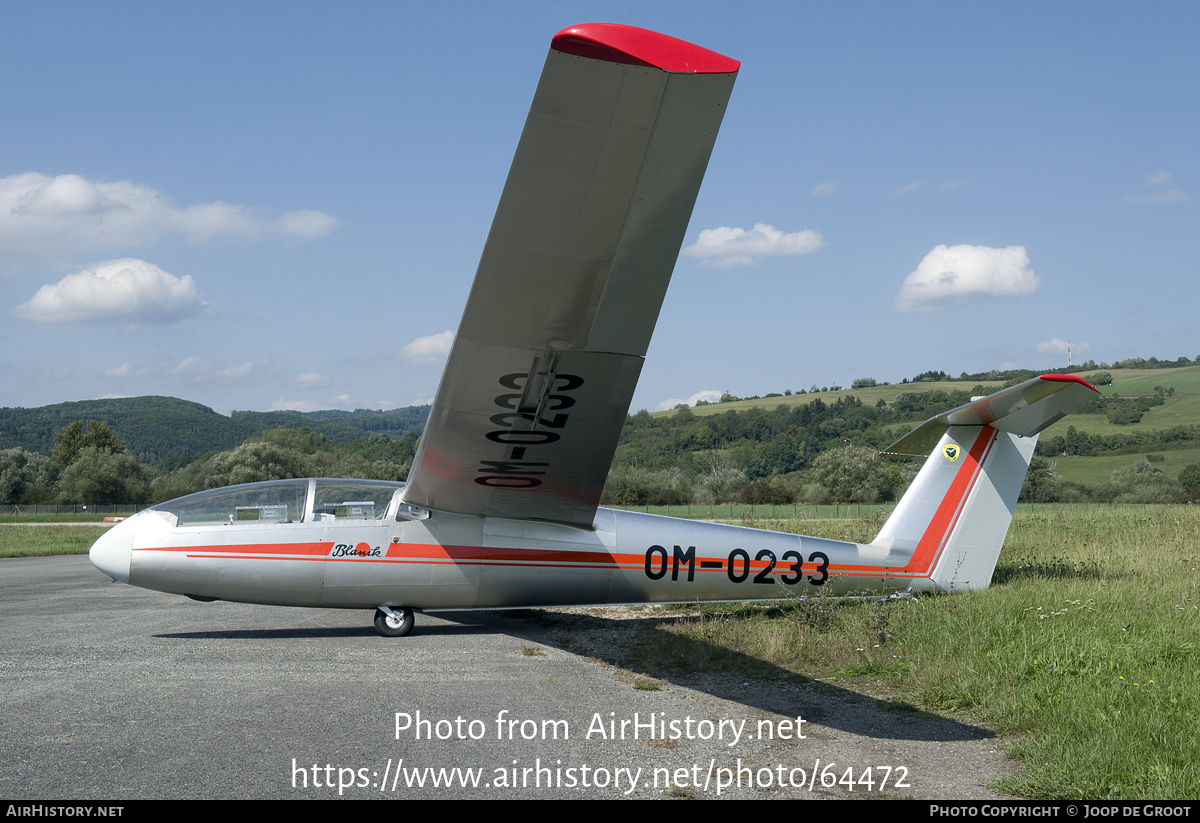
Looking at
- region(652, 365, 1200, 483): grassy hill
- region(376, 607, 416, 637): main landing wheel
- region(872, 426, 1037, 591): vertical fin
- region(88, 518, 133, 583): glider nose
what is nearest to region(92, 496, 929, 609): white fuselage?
region(88, 518, 133, 583): glider nose

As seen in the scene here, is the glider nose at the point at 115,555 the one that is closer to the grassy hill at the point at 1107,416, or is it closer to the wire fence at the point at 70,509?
the wire fence at the point at 70,509

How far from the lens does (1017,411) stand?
852 centimetres

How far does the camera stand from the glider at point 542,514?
16.0 feet

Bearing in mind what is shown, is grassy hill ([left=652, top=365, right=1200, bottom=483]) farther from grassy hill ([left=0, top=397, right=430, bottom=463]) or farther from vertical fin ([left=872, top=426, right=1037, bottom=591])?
grassy hill ([left=0, top=397, right=430, bottom=463])

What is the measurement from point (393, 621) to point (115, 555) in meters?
3.02

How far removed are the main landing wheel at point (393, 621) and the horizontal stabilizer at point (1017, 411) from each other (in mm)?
5942

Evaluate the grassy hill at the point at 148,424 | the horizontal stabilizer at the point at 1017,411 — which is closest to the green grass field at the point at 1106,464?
the horizontal stabilizer at the point at 1017,411

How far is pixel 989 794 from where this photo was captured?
3760 mm

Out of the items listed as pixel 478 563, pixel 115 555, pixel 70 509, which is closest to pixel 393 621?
pixel 478 563

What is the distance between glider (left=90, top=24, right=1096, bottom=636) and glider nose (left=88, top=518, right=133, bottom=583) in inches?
0.7

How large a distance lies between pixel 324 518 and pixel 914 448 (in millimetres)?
7174

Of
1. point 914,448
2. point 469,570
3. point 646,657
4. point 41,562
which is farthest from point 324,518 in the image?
point 41,562

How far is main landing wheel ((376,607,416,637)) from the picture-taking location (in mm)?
8297

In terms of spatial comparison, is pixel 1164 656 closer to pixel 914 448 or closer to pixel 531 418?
pixel 914 448
